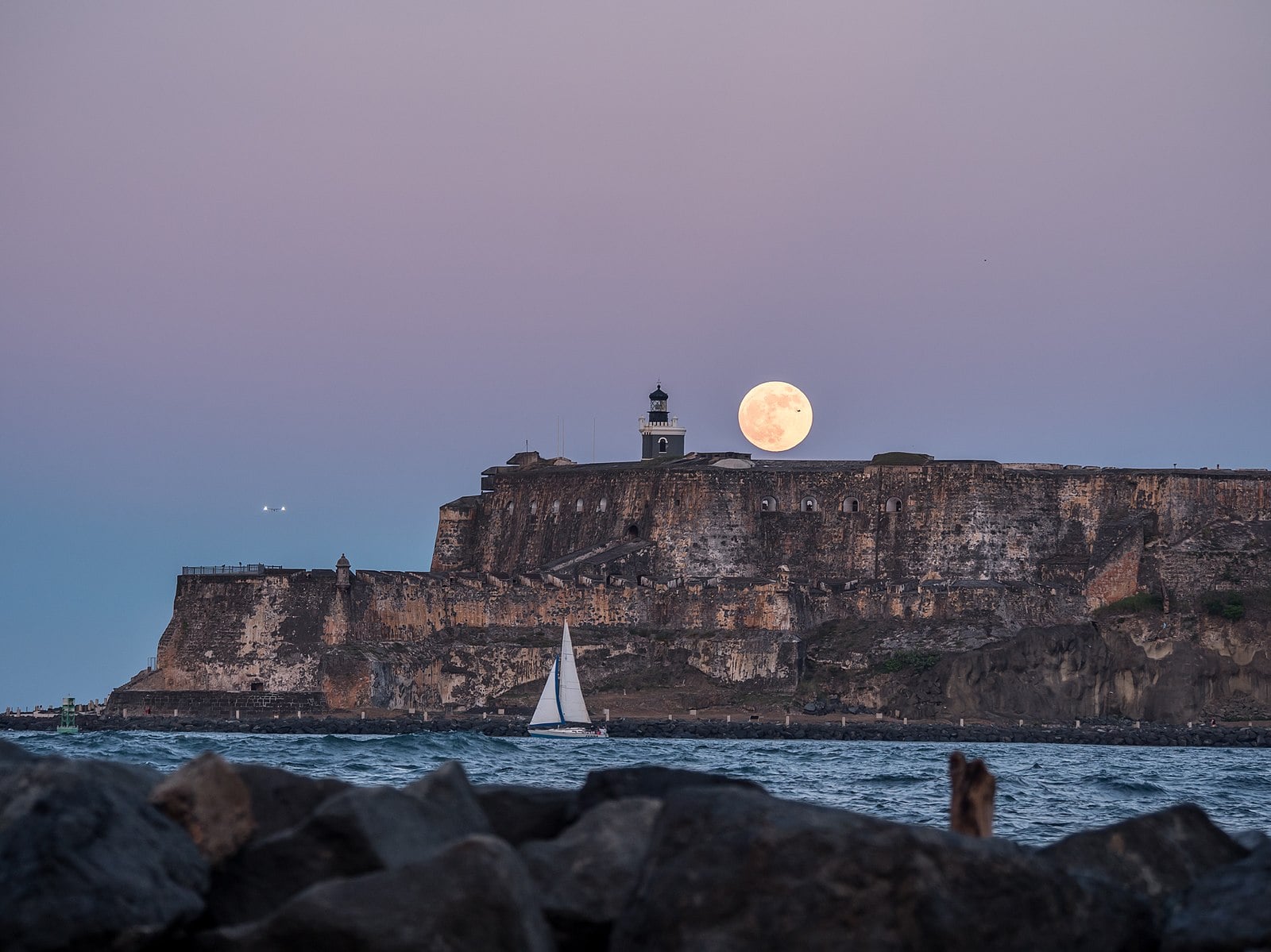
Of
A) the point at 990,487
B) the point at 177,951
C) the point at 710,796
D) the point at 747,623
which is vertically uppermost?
the point at 990,487

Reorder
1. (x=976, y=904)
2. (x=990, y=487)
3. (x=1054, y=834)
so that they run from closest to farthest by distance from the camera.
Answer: (x=976, y=904) → (x=1054, y=834) → (x=990, y=487)

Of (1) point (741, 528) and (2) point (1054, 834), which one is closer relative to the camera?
(2) point (1054, 834)

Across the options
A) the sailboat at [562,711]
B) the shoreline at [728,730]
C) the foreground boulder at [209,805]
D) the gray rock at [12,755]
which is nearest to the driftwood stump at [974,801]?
the foreground boulder at [209,805]

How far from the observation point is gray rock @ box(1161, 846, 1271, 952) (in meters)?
8.11

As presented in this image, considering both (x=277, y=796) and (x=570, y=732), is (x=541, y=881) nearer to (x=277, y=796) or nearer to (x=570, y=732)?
(x=277, y=796)

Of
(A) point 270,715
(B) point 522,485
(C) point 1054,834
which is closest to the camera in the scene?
(C) point 1054,834

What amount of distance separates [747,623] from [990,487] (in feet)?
32.0

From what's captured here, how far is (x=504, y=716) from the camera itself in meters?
58.1

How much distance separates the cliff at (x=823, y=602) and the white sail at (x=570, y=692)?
479 centimetres

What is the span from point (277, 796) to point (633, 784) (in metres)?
1.68

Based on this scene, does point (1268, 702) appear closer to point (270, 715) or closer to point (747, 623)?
point (747, 623)

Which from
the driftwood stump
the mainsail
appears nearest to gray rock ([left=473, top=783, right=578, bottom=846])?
the driftwood stump

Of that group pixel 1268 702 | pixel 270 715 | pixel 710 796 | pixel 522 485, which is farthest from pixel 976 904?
pixel 522 485

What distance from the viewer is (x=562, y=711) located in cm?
5316
